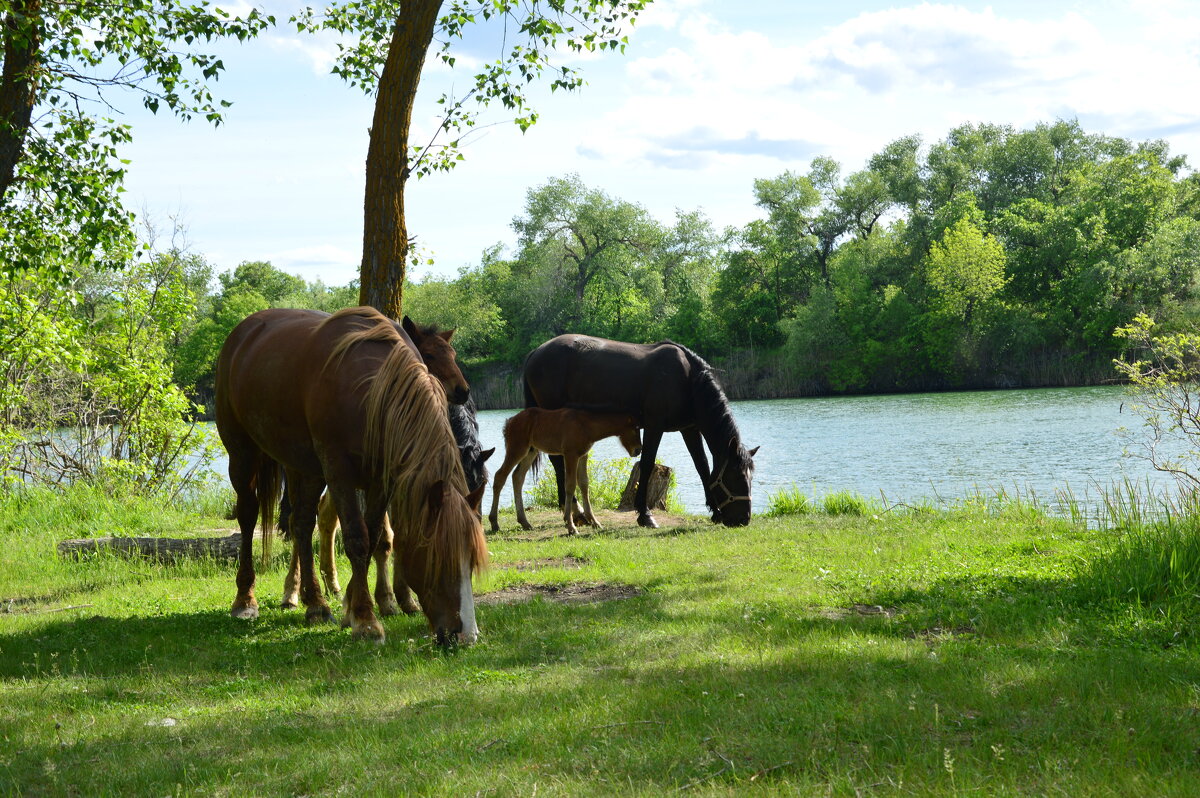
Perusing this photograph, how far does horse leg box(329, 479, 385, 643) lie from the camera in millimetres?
5828

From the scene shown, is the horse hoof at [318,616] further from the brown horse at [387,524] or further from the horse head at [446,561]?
the horse head at [446,561]

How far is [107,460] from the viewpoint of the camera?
1509 centimetres

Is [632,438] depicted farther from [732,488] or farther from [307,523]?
[307,523]

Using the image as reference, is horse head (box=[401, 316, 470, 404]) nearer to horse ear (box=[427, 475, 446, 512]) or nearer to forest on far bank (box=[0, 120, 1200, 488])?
horse ear (box=[427, 475, 446, 512])

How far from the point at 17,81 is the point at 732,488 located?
29.7ft

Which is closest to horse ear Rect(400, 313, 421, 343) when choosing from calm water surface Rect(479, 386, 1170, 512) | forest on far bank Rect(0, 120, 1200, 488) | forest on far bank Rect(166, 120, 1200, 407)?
calm water surface Rect(479, 386, 1170, 512)

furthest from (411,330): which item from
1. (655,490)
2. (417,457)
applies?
(655,490)

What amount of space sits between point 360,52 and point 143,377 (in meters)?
7.41

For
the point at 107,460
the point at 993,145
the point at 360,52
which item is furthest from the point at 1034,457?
the point at 993,145

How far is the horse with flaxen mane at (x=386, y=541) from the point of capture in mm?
6340

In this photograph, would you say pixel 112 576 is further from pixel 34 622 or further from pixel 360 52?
pixel 360 52

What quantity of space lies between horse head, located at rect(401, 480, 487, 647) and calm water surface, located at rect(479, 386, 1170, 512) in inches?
302

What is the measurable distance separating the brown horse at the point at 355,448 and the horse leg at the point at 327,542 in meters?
0.37

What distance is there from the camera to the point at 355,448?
5.86 meters
